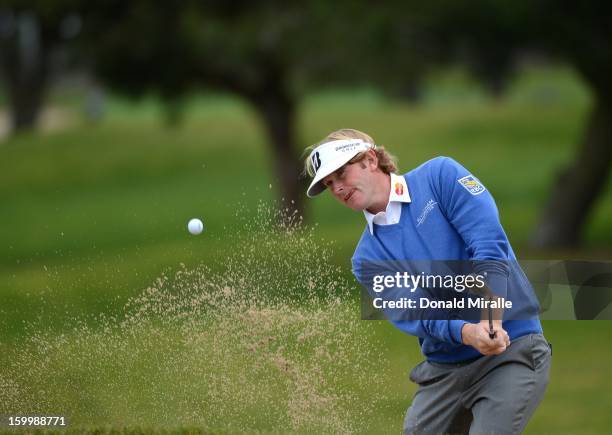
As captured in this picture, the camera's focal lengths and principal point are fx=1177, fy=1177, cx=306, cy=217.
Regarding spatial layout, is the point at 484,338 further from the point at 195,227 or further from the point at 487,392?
the point at 195,227

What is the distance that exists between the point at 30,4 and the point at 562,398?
948 cm

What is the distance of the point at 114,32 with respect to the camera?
1541 cm

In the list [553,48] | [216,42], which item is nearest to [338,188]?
[553,48]


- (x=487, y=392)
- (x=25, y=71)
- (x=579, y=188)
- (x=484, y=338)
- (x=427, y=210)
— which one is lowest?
(x=487, y=392)

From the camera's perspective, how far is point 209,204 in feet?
87.4

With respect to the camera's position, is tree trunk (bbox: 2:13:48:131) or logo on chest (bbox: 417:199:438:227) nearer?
logo on chest (bbox: 417:199:438:227)

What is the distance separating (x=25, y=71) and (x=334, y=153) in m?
37.3

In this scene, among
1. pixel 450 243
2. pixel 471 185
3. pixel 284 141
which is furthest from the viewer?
pixel 284 141

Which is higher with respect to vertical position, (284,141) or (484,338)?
(284,141)

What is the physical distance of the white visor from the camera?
190 inches

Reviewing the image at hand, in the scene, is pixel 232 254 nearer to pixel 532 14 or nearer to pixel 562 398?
pixel 562 398

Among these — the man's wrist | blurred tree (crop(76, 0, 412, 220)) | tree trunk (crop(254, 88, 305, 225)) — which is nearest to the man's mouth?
the man's wrist

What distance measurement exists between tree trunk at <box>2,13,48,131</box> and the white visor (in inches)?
1318

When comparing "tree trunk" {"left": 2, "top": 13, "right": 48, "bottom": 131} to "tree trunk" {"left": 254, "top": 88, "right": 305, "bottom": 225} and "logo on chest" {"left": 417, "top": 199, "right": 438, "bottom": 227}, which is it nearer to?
"tree trunk" {"left": 254, "top": 88, "right": 305, "bottom": 225}
